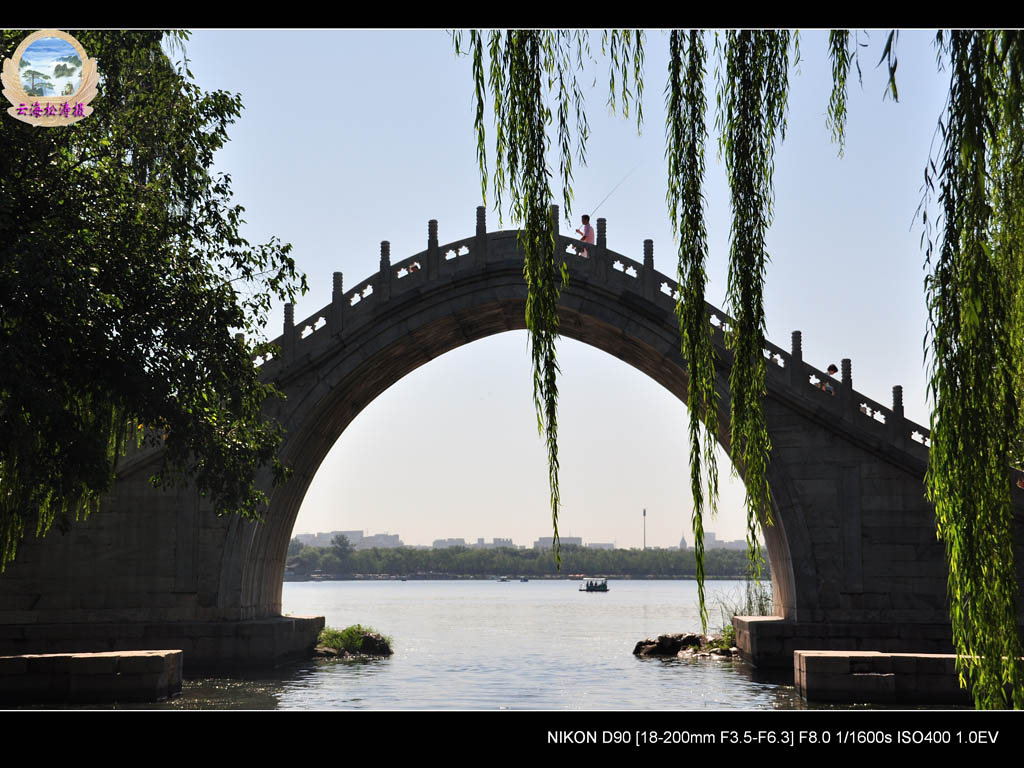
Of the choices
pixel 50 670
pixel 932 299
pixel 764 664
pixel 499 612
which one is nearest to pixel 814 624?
pixel 764 664

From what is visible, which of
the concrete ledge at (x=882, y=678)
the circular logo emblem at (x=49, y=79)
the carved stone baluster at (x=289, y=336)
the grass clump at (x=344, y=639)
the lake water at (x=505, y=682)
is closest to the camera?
the circular logo emblem at (x=49, y=79)

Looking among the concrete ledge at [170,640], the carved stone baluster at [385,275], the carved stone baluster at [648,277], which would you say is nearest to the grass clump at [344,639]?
the concrete ledge at [170,640]

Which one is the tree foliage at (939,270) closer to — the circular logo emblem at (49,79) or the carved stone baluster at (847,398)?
the circular logo emblem at (49,79)

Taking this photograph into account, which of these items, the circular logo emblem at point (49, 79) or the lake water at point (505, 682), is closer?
the circular logo emblem at point (49, 79)

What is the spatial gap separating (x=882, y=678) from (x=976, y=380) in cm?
1269

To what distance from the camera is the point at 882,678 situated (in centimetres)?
1731

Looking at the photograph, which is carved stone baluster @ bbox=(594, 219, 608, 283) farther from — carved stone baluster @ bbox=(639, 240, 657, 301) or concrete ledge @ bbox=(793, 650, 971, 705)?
concrete ledge @ bbox=(793, 650, 971, 705)

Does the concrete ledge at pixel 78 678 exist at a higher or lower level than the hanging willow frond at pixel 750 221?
lower

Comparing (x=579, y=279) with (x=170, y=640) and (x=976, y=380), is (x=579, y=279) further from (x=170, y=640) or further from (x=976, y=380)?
(x=976, y=380)

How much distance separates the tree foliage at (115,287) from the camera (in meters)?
12.8

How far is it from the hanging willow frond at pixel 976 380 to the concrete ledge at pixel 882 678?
458 inches

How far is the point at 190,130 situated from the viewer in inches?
601
